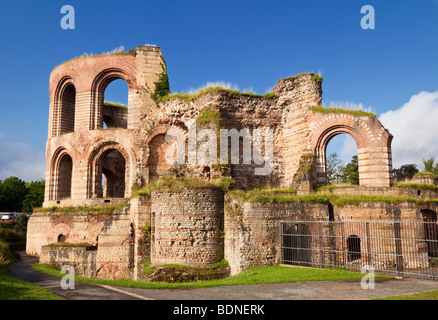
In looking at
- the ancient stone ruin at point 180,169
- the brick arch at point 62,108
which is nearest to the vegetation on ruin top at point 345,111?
the ancient stone ruin at point 180,169

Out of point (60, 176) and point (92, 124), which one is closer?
point (92, 124)

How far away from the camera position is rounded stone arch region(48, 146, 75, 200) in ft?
80.4

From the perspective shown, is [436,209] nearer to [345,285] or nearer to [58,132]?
[345,285]

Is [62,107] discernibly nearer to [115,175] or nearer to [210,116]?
[115,175]

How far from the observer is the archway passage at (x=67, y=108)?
2562cm

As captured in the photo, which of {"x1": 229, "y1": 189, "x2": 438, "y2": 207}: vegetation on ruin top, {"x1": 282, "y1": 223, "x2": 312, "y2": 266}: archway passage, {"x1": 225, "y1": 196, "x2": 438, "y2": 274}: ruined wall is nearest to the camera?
{"x1": 225, "y1": 196, "x2": 438, "y2": 274}: ruined wall

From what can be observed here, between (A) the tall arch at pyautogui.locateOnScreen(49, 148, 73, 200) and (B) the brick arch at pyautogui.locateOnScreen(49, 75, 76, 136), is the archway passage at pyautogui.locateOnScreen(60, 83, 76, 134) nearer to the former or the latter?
(B) the brick arch at pyautogui.locateOnScreen(49, 75, 76, 136)

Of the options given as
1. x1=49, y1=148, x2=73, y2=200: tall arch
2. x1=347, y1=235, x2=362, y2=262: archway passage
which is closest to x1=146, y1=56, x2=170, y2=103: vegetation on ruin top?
x1=49, y1=148, x2=73, y2=200: tall arch

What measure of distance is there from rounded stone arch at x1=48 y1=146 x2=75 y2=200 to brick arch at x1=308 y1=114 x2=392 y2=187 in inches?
642

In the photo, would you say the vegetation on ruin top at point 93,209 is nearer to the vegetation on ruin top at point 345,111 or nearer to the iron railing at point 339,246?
the iron railing at point 339,246

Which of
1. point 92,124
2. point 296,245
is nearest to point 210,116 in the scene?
point 296,245

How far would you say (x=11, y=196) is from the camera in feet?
170

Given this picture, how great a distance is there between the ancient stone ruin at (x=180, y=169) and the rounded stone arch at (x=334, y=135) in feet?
0.17

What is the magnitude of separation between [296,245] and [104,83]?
54.2 feet
